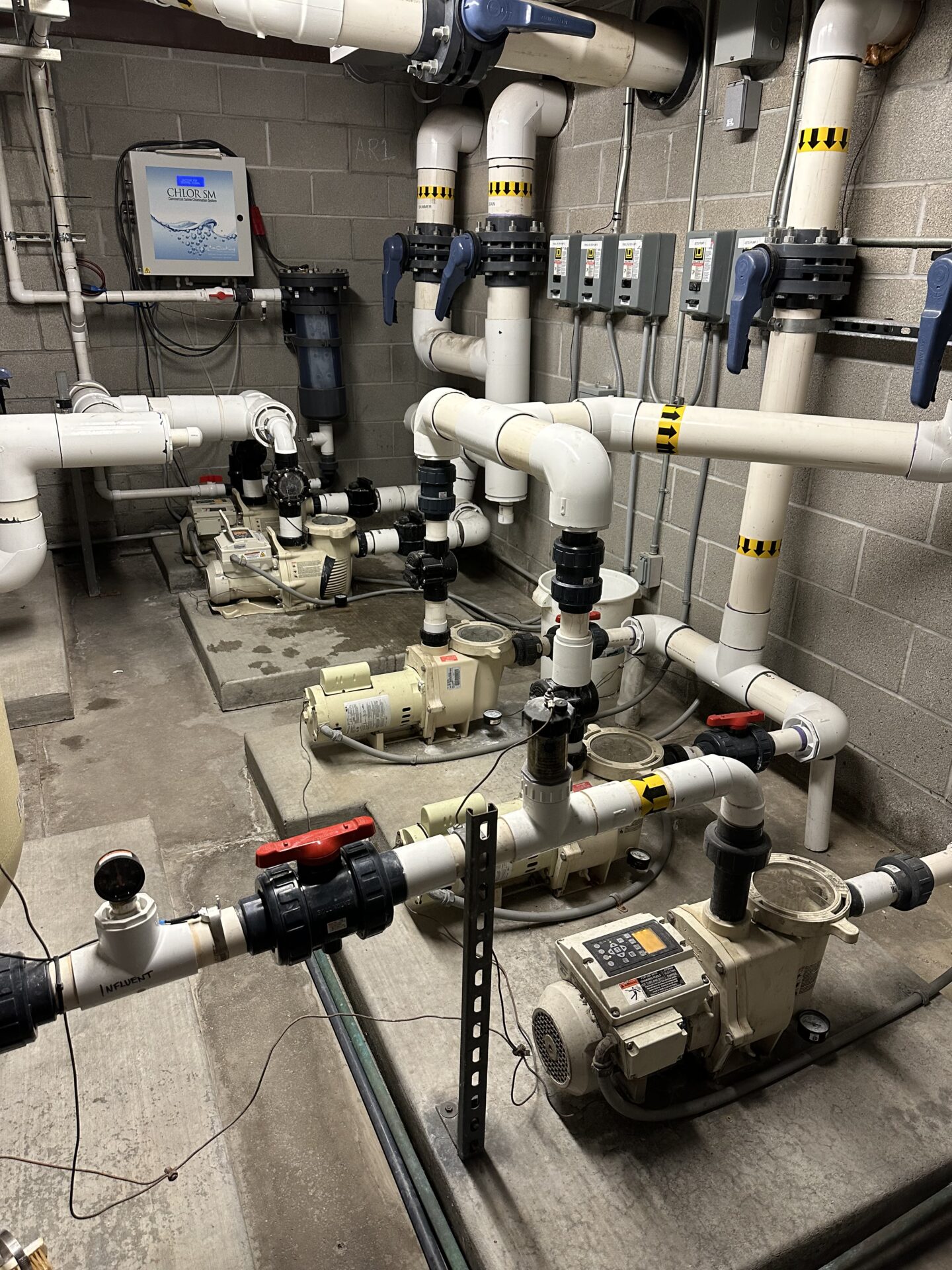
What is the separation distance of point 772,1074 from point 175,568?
10.9ft

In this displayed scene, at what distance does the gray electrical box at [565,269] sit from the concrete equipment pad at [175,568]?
202cm

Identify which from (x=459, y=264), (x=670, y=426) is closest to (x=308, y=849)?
(x=670, y=426)

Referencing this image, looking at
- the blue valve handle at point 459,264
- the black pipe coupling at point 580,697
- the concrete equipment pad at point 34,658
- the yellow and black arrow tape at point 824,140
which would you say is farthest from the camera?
the blue valve handle at point 459,264

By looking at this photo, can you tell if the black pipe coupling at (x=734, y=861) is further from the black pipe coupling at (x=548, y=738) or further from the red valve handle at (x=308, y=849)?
the red valve handle at (x=308, y=849)

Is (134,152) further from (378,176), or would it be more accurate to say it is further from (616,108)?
(616,108)

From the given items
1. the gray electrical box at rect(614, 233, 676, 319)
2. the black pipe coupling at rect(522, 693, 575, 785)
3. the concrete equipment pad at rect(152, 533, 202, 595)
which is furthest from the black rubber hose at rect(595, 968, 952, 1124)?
the concrete equipment pad at rect(152, 533, 202, 595)

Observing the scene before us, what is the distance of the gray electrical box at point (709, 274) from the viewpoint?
8.02 feet

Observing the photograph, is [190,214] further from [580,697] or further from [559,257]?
[580,697]

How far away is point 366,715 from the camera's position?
8.20ft

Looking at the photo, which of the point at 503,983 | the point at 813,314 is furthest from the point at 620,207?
the point at 503,983

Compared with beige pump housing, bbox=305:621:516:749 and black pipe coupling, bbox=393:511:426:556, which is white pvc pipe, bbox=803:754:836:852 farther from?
black pipe coupling, bbox=393:511:426:556

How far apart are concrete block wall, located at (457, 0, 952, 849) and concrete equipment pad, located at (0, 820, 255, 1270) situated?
181 centimetres

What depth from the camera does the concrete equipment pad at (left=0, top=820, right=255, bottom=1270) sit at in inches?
52.9

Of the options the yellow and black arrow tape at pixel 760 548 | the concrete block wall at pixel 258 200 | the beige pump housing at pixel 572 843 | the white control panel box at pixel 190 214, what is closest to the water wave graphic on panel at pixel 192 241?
the white control panel box at pixel 190 214
